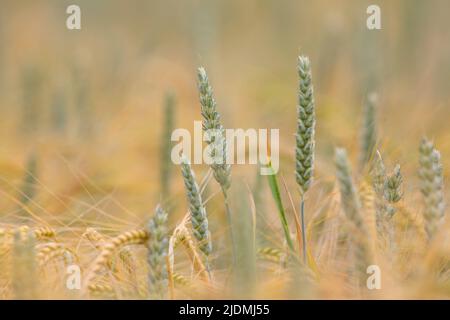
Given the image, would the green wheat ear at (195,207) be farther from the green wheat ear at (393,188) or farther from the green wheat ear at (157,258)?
the green wheat ear at (393,188)

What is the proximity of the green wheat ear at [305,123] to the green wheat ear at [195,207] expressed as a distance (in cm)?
24

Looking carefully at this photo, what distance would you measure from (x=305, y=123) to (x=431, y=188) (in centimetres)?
31

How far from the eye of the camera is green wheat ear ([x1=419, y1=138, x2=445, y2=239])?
182 cm

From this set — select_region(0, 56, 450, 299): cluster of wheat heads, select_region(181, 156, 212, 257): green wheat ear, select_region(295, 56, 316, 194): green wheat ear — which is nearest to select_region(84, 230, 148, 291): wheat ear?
select_region(0, 56, 450, 299): cluster of wheat heads

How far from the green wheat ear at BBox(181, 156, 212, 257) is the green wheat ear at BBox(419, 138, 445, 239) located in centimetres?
47

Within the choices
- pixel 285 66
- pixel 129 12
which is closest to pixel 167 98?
pixel 285 66

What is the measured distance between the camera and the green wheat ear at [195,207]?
1.89 meters

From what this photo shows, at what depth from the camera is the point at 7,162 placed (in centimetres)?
377

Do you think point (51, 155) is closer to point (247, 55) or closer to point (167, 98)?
point (167, 98)

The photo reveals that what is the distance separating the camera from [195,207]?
1.91 meters

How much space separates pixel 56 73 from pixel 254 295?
17.0 ft

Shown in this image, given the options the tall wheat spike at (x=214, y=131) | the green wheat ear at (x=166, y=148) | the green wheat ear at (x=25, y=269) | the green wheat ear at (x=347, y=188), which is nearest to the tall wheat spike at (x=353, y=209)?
the green wheat ear at (x=347, y=188)

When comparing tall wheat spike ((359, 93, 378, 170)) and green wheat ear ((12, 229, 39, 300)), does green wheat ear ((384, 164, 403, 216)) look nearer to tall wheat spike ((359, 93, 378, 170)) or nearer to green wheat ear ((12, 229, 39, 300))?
tall wheat spike ((359, 93, 378, 170))

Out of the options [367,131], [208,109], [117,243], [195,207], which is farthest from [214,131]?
[367,131]
